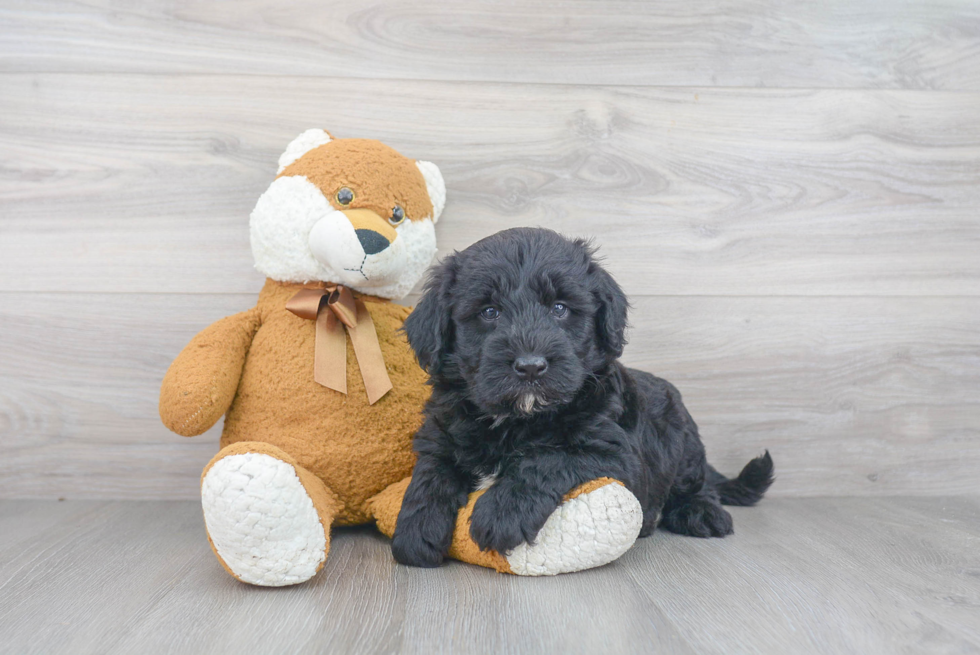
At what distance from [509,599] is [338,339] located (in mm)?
717

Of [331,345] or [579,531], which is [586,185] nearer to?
[331,345]

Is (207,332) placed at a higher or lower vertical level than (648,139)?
lower

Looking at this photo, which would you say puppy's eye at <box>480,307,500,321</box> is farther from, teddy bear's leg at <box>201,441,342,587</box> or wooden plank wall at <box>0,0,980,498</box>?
wooden plank wall at <box>0,0,980,498</box>

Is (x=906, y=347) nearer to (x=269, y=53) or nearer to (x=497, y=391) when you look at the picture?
(x=497, y=391)

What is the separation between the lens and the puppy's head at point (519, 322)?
51.9 inches

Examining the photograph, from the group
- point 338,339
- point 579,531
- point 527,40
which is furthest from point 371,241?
point 527,40

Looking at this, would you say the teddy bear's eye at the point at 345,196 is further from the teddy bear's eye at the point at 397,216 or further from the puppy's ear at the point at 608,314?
the puppy's ear at the point at 608,314

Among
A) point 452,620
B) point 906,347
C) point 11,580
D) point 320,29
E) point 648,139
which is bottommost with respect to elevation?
point 11,580

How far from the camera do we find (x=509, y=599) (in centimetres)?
127

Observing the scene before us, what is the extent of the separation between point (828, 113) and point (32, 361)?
238 cm

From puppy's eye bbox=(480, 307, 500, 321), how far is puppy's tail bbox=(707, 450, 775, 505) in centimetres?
88

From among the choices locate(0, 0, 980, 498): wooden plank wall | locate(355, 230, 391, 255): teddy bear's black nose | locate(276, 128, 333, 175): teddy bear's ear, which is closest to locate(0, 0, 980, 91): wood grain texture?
locate(0, 0, 980, 498): wooden plank wall

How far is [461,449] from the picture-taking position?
1501 millimetres

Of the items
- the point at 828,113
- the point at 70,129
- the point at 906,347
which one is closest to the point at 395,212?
the point at 70,129
